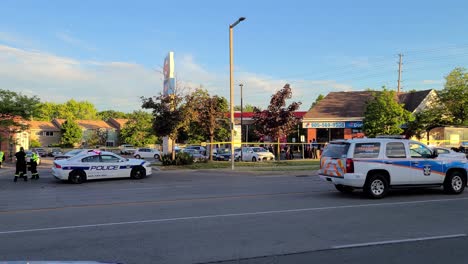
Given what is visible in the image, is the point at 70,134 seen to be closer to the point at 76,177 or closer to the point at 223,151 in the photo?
the point at 223,151

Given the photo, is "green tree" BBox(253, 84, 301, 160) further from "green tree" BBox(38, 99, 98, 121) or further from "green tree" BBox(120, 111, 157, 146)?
"green tree" BBox(38, 99, 98, 121)

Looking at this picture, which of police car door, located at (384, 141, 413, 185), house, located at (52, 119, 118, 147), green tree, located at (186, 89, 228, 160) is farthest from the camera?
house, located at (52, 119, 118, 147)

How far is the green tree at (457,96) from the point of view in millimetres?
40281

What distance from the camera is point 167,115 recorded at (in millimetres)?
27938

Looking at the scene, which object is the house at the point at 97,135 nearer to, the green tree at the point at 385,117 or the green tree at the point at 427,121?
the green tree at the point at 385,117

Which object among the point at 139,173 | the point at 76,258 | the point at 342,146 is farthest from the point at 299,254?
the point at 139,173

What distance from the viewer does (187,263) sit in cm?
570

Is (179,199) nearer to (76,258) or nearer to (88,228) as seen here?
(88,228)

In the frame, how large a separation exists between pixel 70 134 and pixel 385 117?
6573cm

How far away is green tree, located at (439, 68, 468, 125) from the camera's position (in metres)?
40.3

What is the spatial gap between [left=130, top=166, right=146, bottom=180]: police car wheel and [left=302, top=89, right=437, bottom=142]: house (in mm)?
26843

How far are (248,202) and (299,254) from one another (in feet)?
17.8

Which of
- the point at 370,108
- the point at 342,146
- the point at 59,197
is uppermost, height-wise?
the point at 370,108

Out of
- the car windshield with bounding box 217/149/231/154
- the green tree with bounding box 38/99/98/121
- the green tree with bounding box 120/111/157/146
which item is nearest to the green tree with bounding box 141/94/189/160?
the car windshield with bounding box 217/149/231/154
